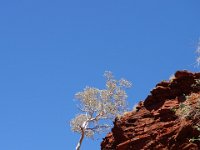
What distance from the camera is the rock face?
826 inches

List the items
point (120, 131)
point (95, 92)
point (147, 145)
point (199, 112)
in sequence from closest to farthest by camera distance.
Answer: point (199, 112), point (147, 145), point (120, 131), point (95, 92)

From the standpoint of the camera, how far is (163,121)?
23.2 metres

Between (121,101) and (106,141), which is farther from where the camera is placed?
(121,101)

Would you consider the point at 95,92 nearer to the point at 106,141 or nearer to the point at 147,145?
the point at 106,141

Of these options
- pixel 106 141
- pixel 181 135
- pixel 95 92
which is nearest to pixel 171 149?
pixel 181 135

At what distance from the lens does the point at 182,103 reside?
2273 cm

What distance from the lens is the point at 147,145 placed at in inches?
890

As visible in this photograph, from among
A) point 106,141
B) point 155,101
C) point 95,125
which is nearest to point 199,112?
point 155,101

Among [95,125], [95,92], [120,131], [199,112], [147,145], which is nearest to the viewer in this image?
[199,112]

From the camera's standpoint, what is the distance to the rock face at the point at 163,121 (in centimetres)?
2097

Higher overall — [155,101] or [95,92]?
[95,92]

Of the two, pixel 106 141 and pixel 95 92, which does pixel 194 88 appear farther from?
pixel 95 92

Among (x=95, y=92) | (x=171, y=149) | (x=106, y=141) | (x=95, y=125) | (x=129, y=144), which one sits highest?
(x=95, y=92)

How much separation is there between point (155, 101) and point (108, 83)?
70.1 ft
